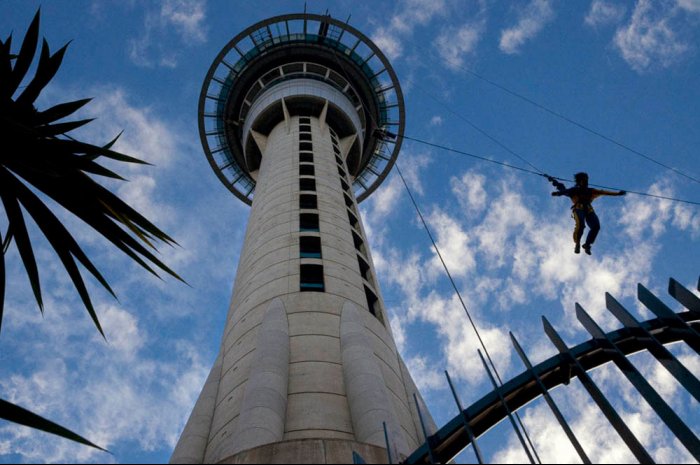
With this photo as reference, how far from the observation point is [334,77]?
44.2 m

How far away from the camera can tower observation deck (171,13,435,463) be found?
1125 centimetres

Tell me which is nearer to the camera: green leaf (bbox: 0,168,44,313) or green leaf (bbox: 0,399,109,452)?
green leaf (bbox: 0,399,109,452)

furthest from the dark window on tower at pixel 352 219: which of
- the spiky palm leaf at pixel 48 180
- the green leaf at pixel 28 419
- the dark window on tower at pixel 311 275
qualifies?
the green leaf at pixel 28 419

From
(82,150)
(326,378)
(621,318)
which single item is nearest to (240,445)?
(326,378)

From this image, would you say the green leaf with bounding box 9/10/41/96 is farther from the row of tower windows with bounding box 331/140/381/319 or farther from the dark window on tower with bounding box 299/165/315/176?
the dark window on tower with bounding box 299/165/315/176

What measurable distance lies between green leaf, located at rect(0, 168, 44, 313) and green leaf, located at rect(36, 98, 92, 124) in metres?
1.38

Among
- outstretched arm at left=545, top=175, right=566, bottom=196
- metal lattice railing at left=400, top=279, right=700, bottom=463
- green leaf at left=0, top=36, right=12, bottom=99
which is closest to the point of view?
metal lattice railing at left=400, top=279, right=700, bottom=463

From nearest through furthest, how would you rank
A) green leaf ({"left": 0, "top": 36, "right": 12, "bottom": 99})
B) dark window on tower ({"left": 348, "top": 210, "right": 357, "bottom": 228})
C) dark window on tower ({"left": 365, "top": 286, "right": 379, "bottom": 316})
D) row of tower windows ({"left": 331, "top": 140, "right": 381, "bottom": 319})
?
1. green leaf ({"left": 0, "top": 36, "right": 12, "bottom": 99})
2. dark window on tower ({"left": 365, "top": 286, "right": 379, "bottom": 316})
3. row of tower windows ({"left": 331, "top": 140, "right": 381, "bottom": 319})
4. dark window on tower ({"left": 348, "top": 210, "right": 357, "bottom": 228})

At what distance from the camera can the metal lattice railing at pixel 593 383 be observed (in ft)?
22.7

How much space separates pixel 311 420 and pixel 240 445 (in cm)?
193

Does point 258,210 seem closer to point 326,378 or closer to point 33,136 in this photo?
point 326,378

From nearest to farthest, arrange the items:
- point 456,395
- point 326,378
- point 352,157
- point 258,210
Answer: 1. point 456,395
2. point 326,378
3. point 258,210
4. point 352,157

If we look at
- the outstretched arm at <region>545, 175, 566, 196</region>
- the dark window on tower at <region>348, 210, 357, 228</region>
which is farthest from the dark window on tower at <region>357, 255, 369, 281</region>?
the outstretched arm at <region>545, 175, 566, 196</region>

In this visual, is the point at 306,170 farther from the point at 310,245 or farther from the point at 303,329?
the point at 303,329
